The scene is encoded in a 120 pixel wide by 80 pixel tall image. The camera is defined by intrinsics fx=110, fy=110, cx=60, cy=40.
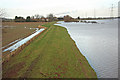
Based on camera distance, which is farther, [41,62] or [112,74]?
[41,62]


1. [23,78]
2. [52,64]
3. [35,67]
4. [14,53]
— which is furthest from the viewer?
[14,53]

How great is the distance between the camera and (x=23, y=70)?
11.1 meters

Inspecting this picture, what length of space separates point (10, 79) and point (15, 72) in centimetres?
116

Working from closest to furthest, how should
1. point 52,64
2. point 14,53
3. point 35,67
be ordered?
point 35,67, point 52,64, point 14,53

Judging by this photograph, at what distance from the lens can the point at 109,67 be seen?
12.5 m

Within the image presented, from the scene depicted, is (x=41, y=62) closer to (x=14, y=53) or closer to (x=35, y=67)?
(x=35, y=67)

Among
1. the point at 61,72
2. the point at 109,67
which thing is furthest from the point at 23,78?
the point at 109,67

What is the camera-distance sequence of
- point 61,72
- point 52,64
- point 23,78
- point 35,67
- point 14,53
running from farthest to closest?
point 14,53, point 52,64, point 35,67, point 61,72, point 23,78

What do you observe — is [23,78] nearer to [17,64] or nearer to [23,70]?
[23,70]

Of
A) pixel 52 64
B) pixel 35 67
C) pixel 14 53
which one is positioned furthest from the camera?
pixel 14 53

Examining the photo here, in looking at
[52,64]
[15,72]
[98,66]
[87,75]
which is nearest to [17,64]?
[15,72]

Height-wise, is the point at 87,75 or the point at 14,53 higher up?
the point at 14,53

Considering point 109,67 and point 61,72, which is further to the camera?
point 109,67

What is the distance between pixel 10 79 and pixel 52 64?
180 inches
